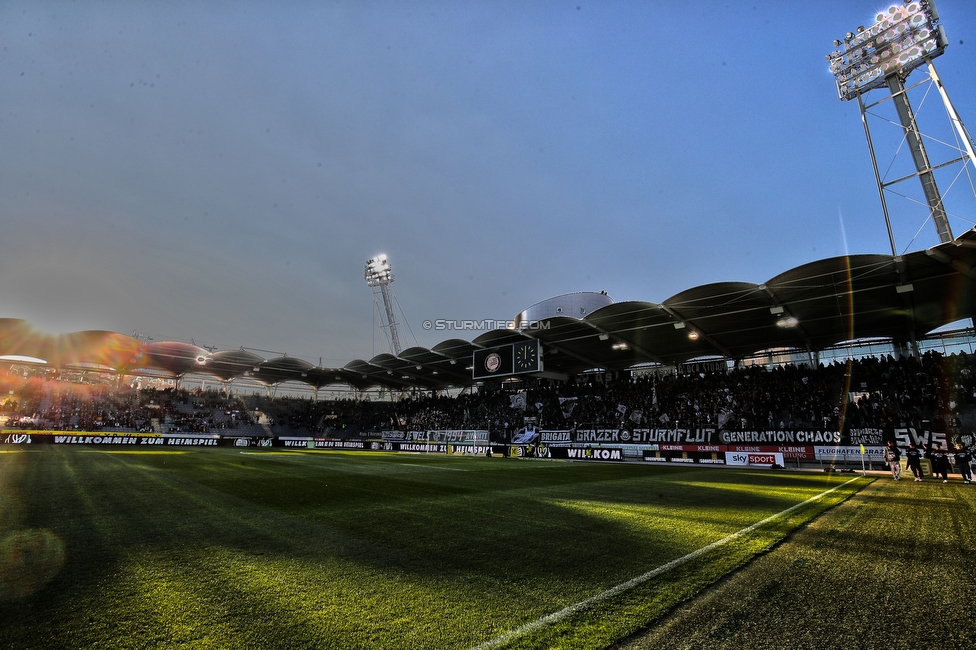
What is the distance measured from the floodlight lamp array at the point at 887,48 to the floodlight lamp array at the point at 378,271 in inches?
1863

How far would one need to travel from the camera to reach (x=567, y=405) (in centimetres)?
3975

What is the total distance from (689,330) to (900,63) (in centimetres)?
2044

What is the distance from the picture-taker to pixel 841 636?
298 centimetres

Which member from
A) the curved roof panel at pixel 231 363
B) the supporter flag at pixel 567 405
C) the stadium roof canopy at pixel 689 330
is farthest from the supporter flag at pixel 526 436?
the curved roof panel at pixel 231 363

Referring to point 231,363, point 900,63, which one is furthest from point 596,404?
point 231,363

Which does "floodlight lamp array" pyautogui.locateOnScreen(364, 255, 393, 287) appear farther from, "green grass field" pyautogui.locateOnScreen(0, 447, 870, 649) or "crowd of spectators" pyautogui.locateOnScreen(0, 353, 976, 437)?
"green grass field" pyautogui.locateOnScreen(0, 447, 870, 649)

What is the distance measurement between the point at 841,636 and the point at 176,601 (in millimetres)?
4966

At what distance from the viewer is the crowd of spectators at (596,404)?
80.2ft

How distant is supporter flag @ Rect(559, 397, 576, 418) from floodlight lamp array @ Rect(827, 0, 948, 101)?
96.0ft

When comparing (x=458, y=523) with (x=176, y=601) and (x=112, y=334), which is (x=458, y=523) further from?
(x=112, y=334)

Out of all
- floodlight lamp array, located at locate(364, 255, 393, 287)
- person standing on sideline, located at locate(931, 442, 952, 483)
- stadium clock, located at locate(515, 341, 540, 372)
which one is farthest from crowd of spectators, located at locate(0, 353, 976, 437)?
floodlight lamp array, located at locate(364, 255, 393, 287)

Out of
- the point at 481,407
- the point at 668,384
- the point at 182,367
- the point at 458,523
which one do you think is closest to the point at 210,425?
the point at 182,367

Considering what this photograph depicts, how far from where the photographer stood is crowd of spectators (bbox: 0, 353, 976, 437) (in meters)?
24.5

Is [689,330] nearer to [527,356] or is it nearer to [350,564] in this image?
[527,356]
